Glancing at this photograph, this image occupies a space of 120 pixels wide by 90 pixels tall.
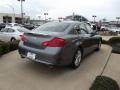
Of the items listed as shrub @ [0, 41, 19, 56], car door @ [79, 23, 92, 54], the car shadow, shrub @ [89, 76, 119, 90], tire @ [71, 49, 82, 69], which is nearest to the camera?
shrub @ [89, 76, 119, 90]

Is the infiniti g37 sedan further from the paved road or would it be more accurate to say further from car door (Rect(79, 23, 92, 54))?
the paved road

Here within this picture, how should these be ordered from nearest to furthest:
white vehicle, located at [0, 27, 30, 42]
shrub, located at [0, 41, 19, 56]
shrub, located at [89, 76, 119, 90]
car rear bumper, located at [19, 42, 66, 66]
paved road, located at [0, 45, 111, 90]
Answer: shrub, located at [89, 76, 119, 90]
paved road, located at [0, 45, 111, 90]
car rear bumper, located at [19, 42, 66, 66]
shrub, located at [0, 41, 19, 56]
white vehicle, located at [0, 27, 30, 42]

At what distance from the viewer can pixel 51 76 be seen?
4484mm

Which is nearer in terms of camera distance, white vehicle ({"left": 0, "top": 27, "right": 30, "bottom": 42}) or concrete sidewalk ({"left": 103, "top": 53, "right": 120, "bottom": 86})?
concrete sidewalk ({"left": 103, "top": 53, "right": 120, "bottom": 86})

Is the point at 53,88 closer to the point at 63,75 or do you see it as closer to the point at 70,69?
the point at 63,75

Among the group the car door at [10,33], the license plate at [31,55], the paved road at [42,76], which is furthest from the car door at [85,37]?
the car door at [10,33]

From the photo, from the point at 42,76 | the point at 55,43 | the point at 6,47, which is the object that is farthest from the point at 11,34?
the point at 55,43

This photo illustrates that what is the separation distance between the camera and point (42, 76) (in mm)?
4441

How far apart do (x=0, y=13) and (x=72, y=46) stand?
293 feet

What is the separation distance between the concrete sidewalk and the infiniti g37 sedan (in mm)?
988

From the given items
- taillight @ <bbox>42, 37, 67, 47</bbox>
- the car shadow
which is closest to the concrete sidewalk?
the car shadow

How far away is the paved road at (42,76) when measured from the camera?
3.93 metres

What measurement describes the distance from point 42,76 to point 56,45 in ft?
3.26

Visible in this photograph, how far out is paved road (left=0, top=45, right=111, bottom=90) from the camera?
393 centimetres
